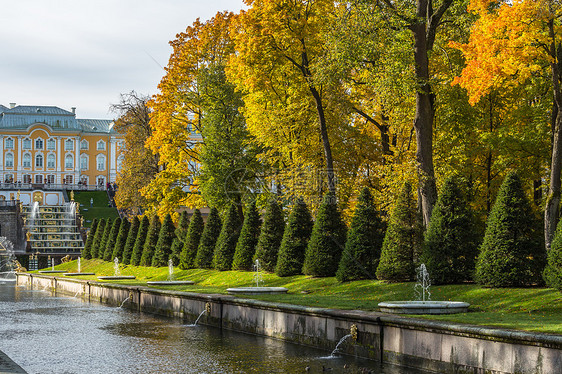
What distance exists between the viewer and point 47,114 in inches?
3932

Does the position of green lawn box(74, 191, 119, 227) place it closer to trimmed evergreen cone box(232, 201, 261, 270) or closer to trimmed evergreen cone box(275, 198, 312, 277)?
trimmed evergreen cone box(232, 201, 261, 270)

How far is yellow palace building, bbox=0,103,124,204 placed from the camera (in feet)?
314

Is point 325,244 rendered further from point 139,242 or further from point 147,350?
point 139,242

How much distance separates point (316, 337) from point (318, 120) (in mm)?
13605

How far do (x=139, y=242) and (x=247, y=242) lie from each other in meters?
13.3

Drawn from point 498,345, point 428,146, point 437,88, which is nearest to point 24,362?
point 498,345

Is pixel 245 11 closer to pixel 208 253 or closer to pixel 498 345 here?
pixel 208 253

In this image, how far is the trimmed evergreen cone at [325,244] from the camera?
19594mm

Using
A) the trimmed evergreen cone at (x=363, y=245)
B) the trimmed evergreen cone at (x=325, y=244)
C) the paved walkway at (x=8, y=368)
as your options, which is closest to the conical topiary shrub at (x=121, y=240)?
the trimmed evergreen cone at (x=325, y=244)

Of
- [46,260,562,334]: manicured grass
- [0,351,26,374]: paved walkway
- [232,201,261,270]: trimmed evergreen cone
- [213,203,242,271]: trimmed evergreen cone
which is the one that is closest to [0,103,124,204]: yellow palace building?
[213,203,242,271]: trimmed evergreen cone

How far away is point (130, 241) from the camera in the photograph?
38.1m

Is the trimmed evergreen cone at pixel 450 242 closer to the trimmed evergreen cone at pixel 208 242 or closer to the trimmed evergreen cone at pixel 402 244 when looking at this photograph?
the trimmed evergreen cone at pixel 402 244

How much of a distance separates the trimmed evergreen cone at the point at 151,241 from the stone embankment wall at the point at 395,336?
1684cm

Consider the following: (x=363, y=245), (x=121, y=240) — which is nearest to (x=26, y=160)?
(x=121, y=240)
